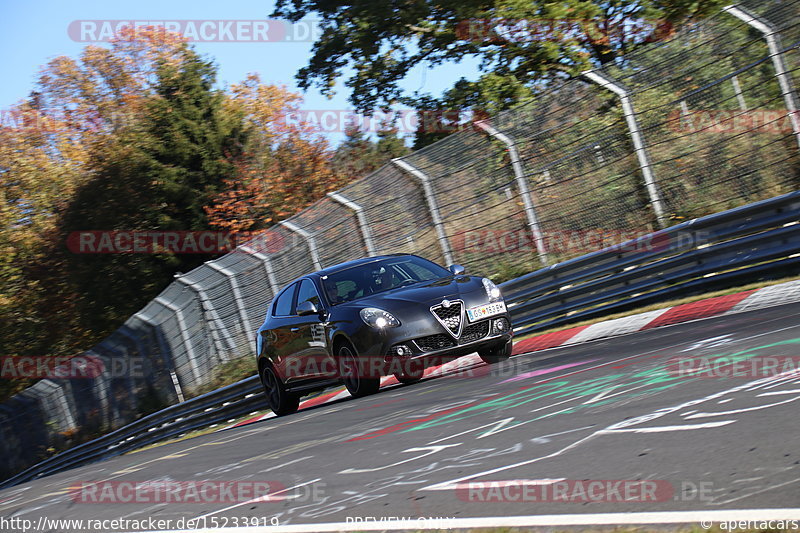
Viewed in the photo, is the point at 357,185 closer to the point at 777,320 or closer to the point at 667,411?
the point at 777,320

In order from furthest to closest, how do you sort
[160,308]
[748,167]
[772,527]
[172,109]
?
[172,109], [160,308], [748,167], [772,527]

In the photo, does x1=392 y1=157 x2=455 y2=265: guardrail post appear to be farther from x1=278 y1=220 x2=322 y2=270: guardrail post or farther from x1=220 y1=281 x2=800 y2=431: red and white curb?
x1=278 y1=220 x2=322 y2=270: guardrail post

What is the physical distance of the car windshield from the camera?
36.5 feet

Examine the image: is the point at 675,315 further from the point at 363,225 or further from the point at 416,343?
the point at 363,225

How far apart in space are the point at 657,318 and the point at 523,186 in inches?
147

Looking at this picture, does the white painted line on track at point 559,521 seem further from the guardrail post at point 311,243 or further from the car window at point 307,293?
the guardrail post at point 311,243

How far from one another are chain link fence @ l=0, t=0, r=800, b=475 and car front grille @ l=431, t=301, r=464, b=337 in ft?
11.8

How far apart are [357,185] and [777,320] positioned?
9456mm

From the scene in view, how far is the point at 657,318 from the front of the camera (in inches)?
417

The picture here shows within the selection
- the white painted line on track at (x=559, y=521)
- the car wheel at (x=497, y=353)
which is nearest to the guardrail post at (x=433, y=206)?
the car wheel at (x=497, y=353)

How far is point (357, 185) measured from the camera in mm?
16453

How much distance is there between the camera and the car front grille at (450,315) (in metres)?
10.1

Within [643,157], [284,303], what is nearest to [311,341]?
[284,303]

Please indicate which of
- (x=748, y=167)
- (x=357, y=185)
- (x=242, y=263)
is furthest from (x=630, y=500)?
(x=242, y=263)
